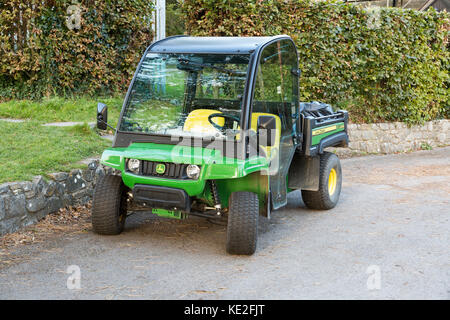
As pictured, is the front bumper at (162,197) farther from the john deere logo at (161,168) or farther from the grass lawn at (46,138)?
the grass lawn at (46,138)

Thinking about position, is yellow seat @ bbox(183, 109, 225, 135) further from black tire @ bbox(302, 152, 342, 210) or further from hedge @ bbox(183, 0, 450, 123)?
hedge @ bbox(183, 0, 450, 123)

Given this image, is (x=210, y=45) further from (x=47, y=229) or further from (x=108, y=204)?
(x=47, y=229)

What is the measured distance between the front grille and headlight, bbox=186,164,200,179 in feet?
0.11

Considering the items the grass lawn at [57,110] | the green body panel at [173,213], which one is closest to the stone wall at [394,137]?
the grass lawn at [57,110]

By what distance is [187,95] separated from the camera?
221 inches

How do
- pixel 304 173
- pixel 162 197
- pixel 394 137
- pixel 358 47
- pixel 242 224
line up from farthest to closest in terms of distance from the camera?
pixel 394 137 → pixel 358 47 → pixel 304 173 → pixel 162 197 → pixel 242 224

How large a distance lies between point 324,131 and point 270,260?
2.33 m

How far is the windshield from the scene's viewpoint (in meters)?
5.14

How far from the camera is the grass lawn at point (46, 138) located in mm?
5805

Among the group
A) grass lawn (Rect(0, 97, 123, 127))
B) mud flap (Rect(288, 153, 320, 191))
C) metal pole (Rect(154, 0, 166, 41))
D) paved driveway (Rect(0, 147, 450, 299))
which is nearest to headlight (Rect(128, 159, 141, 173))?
paved driveway (Rect(0, 147, 450, 299))

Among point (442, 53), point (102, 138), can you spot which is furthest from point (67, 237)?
point (442, 53)

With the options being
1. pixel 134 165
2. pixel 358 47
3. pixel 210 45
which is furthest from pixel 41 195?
pixel 358 47

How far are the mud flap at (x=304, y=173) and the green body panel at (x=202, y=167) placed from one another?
1.23 m
